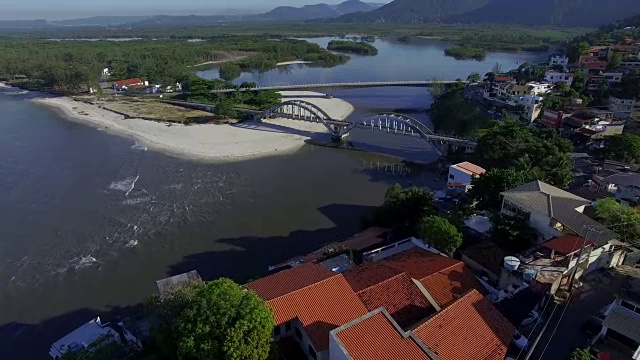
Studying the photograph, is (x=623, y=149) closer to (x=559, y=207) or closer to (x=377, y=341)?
(x=559, y=207)

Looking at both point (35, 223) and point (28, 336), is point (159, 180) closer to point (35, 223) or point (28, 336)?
point (35, 223)

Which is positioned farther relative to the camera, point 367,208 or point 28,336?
point 367,208

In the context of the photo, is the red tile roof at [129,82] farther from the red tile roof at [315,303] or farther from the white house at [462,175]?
the red tile roof at [315,303]

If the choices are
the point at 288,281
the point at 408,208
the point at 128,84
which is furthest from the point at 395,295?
the point at 128,84

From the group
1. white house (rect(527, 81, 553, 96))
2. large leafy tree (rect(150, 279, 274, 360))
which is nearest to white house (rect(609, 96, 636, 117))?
white house (rect(527, 81, 553, 96))

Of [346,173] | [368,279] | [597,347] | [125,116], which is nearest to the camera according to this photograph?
[597,347]

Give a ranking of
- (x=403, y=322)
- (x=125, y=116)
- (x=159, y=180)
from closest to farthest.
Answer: (x=403, y=322), (x=159, y=180), (x=125, y=116)

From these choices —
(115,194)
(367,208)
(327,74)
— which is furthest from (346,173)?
(327,74)
